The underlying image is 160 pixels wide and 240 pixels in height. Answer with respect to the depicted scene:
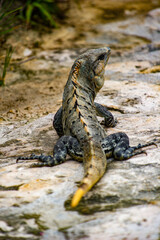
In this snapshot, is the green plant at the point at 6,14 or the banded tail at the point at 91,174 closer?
the banded tail at the point at 91,174

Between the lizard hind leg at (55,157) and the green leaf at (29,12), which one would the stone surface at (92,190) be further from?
the green leaf at (29,12)

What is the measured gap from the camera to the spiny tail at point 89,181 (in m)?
3.68

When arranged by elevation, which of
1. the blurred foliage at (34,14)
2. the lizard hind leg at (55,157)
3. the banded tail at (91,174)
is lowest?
the lizard hind leg at (55,157)

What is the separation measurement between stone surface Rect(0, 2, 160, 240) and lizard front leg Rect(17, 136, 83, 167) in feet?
0.31

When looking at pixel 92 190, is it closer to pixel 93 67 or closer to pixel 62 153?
pixel 62 153

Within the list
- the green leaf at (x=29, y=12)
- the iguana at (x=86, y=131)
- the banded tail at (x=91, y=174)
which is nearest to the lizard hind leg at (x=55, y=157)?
the iguana at (x=86, y=131)

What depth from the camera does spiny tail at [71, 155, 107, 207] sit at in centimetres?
368

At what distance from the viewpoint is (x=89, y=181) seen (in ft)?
13.3

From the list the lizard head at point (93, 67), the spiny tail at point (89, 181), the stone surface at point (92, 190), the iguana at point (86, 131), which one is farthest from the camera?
the lizard head at point (93, 67)

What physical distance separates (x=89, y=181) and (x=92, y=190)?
0.14 m

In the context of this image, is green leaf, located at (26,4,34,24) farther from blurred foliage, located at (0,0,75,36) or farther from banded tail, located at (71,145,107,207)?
banded tail, located at (71,145,107,207)

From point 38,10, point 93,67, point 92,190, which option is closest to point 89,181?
point 92,190

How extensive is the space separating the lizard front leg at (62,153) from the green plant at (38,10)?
22.8ft

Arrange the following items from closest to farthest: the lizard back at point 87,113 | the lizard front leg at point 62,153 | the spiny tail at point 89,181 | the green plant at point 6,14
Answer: the spiny tail at point 89,181 → the lizard back at point 87,113 → the lizard front leg at point 62,153 → the green plant at point 6,14
